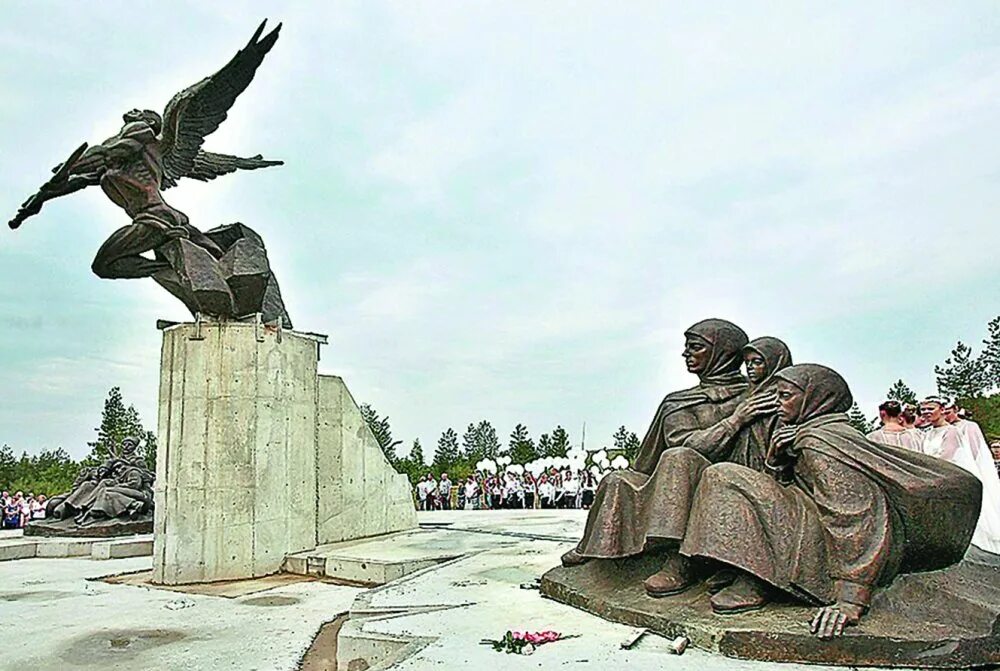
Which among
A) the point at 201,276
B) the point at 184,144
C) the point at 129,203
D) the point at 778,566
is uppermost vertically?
the point at 184,144

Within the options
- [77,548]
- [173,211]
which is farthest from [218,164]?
[77,548]

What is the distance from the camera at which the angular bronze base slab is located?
4.00 metres

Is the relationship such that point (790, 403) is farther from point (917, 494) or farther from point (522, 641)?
point (522, 641)

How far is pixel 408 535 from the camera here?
12.1 metres

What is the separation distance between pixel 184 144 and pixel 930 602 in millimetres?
10246

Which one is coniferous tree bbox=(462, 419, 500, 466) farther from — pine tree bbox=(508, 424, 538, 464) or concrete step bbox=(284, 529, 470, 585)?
concrete step bbox=(284, 529, 470, 585)

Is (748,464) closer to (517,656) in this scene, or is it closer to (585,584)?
(585,584)

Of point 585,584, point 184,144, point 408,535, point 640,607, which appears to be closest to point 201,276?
point 184,144

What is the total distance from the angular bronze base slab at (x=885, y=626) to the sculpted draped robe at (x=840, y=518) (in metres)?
0.13

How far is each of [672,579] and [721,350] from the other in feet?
5.47

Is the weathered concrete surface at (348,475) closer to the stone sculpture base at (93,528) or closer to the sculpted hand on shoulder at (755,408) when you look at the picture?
the stone sculpture base at (93,528)

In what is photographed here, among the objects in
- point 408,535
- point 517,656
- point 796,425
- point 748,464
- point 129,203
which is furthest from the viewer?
point 408,535

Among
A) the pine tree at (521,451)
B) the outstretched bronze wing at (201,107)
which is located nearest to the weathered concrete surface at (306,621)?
the outstretched bronze wing at (201,107)

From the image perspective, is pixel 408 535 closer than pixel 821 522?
No
